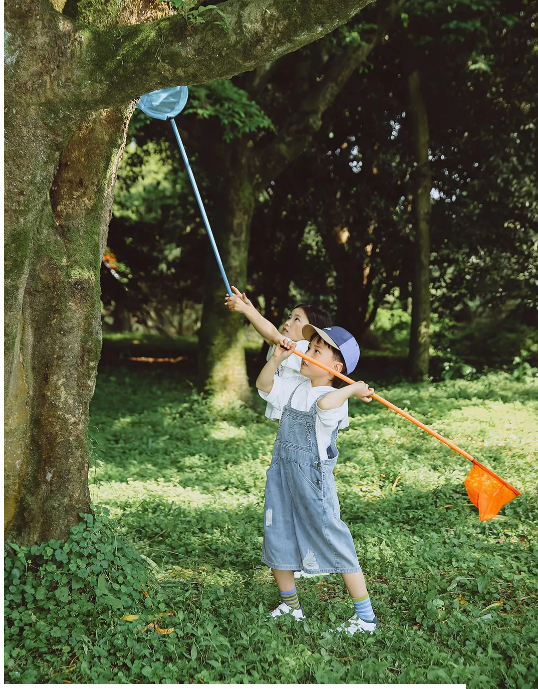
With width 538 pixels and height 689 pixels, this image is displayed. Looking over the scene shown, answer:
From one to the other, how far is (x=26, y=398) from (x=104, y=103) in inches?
56.1

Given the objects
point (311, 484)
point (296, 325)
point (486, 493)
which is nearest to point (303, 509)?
point (311, 484)

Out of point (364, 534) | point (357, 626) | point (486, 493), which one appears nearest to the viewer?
point (357, 626)

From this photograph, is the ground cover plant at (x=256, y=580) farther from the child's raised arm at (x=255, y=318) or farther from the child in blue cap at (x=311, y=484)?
the child's raised arm at (x=255, y=318)

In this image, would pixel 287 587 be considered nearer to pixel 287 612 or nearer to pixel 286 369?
pixel 287 612

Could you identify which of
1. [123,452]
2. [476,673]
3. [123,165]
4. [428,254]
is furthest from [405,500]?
[123,165]

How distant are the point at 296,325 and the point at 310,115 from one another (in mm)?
6437

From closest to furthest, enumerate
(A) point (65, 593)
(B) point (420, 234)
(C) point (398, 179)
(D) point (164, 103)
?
(A) point (65, 593) → (D) point (164, 103) → (B) point (420, 234) → (C) point (398, 179)

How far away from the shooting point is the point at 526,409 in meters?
8.70

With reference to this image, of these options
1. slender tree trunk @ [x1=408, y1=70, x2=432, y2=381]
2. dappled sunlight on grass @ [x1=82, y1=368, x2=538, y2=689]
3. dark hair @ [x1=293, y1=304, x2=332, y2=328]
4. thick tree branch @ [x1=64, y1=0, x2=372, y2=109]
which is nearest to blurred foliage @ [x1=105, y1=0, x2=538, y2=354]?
slender tree trunk @ [x1=408, y1=70, x2=432, y2=381]

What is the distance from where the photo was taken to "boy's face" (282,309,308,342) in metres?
3.89

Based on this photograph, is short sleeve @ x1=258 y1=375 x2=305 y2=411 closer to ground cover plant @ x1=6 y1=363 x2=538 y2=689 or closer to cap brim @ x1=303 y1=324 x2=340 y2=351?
cap brim @ x1=303 y1=324 x2=340 y2=351

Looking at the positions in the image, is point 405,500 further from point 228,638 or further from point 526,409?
point 526,409

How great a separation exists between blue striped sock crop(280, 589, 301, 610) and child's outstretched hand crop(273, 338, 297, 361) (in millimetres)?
1209

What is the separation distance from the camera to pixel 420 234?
11.5 metres
